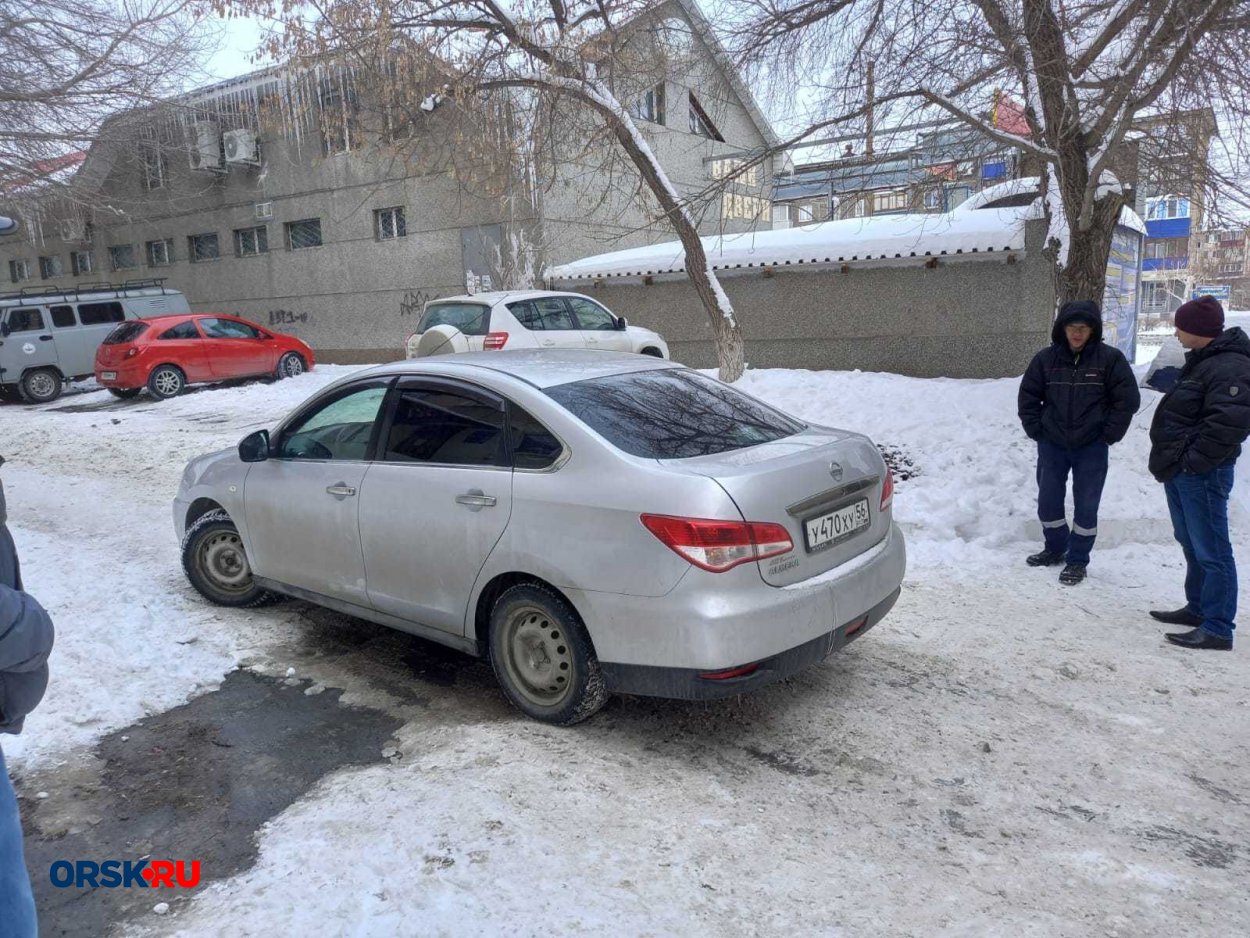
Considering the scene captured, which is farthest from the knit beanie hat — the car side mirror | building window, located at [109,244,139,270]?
building window, located at [109,244,139,270]

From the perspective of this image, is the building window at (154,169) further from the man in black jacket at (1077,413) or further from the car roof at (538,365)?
the man in black jacket at (1077,413)

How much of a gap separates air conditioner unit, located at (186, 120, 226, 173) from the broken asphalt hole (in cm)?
2057

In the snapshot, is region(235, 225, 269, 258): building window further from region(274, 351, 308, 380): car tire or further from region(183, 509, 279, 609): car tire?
region(183, 509, 279, 609): car tire

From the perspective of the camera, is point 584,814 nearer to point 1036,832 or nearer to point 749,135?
point 1036,832

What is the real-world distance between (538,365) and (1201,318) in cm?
343

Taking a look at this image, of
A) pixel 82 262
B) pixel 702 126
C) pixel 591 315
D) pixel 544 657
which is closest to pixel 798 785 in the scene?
pixel 544 657

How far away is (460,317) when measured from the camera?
40.7 feet

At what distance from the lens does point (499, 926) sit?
2.61 metres

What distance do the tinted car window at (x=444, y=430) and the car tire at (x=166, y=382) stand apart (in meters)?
13.5

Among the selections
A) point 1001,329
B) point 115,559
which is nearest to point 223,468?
point 115,559

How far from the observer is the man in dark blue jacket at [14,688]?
1.83 m

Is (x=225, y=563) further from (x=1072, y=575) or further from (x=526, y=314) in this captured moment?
(x=526, y=314)

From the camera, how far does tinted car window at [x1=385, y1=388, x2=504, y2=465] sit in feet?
13.3

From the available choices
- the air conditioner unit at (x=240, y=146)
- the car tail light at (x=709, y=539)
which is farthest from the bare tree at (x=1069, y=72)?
the air conditioner unit at (x=240, y=146)
